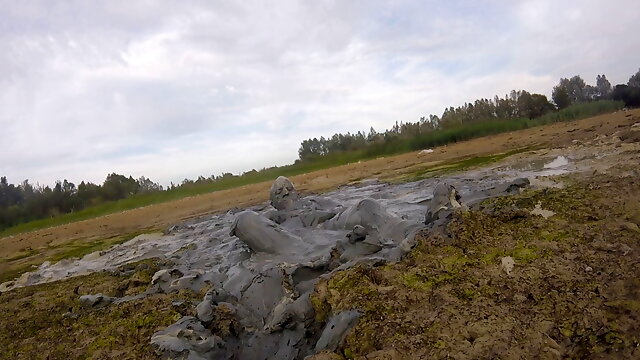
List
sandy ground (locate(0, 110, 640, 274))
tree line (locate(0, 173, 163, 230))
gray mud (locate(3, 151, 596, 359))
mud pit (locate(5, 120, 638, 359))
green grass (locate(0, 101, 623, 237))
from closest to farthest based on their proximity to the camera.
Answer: mud pit (locate(5, 120, 638, 359)), gray mud (locate(3, 151, 596, 359)), sandy ground (locate(0, 110, 640, 274)), green grass (locate(0, 101, 623, 237)), tree line (locate(0, 173, 163, 230))

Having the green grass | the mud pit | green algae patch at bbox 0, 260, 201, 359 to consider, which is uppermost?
the green grass

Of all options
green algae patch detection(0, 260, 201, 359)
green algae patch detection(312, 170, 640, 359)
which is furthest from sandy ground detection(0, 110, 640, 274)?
green algae patch detection(312, 170, 640, 359)

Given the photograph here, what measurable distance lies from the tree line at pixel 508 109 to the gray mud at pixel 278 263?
26.7m

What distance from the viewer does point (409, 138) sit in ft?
112

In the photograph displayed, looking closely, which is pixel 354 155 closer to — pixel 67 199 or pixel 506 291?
pixel 67 199

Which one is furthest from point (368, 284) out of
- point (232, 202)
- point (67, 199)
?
A: point (67, 199)

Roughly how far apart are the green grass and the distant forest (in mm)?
55

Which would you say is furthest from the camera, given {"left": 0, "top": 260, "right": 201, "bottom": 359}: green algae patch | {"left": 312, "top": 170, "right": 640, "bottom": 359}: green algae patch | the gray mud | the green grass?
the green grass

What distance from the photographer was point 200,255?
265 inches

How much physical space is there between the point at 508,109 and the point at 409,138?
9.05 metres

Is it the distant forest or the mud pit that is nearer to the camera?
the mud pit

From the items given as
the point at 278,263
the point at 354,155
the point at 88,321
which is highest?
the point at 354,155

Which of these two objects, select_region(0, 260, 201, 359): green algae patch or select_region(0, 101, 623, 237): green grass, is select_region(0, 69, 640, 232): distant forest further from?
select_region(0, 260, 201, 359): green algae patch

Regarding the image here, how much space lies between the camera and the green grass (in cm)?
2720
